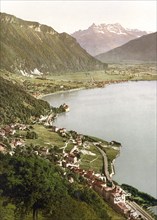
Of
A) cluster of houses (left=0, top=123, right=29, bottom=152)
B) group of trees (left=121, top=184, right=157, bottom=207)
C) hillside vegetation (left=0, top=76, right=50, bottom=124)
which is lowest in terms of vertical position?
group of trees (left=121, top=184, right=157, bottom=207)

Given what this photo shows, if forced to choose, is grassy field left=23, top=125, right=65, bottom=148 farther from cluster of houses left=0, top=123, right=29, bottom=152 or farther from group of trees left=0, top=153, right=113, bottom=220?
group of trees left=0, top=153, right=113, bottom=220

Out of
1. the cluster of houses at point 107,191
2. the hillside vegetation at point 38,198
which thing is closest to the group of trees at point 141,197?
the cluster of houses at point 107,191

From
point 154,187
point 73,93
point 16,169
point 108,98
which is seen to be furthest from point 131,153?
point 73,93

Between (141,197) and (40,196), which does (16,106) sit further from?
(40,196)

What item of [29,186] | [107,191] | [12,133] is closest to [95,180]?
[107,191]

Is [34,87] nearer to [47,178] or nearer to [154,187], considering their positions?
[154,187]

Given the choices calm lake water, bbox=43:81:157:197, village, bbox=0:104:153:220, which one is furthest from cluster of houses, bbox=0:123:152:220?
calm lake water, bbox=43:81:157:197

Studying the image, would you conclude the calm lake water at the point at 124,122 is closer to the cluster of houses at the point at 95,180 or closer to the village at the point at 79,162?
the village at the point at 79,162
